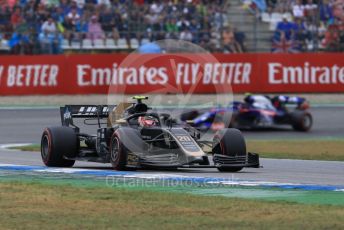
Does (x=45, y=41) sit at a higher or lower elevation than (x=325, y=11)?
lower

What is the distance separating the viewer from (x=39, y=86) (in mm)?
29984

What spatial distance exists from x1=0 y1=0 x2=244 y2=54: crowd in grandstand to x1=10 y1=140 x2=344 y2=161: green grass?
10016 millimetres

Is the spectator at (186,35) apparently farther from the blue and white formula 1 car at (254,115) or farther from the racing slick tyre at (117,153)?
the racing slick tyre at (117,153)

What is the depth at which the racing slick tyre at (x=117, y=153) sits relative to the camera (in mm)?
13539

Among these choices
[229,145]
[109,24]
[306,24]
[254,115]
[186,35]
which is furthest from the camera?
[306,24]

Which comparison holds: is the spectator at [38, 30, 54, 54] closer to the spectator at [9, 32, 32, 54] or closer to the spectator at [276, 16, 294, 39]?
the spectator at [9, 32, 32, 54]

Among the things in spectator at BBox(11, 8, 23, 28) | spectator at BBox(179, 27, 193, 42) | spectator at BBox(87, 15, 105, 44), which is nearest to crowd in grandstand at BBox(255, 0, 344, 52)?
spectator at BBox(179, 27, 193, 42)

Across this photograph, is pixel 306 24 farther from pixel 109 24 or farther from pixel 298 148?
pixel 298 148

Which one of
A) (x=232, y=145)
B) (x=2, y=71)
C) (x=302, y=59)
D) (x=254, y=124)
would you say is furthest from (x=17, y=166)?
(x=302, y=59)

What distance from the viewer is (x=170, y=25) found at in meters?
32.2

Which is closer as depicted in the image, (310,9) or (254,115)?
(254,115)

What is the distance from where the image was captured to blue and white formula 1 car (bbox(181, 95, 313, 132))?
2438cm

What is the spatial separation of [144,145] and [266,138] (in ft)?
35.4

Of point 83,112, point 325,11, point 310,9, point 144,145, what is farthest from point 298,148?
point 325,11
